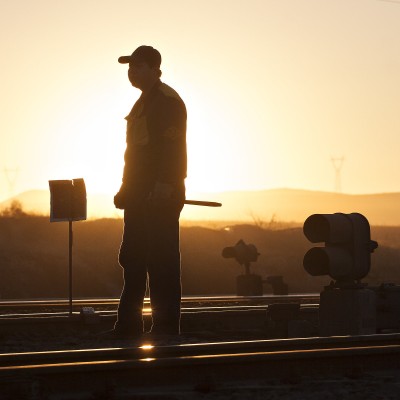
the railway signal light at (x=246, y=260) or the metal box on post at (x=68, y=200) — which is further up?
the metal box on post at (x=68, y=200)

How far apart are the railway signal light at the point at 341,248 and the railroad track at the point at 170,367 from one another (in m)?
2.70

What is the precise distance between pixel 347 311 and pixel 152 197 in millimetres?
2429

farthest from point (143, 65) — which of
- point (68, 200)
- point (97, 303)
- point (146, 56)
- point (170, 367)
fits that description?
point (97, 303)

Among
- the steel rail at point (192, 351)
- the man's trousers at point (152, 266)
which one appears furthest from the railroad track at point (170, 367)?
the man's trousers at point (152, 266)

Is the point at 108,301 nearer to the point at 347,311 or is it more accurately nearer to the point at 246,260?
the point at 246,260

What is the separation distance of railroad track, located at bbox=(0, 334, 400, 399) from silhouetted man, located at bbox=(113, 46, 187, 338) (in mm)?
2140

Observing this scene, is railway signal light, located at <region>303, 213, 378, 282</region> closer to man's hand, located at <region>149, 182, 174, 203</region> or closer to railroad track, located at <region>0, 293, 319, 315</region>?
man's hand, located at <region>149, 182, 174, 203</region>

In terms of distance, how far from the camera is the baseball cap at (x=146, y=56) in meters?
10.1

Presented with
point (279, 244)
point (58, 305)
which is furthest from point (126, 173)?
point (279, 244)

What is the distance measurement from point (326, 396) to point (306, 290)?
85.2 ft

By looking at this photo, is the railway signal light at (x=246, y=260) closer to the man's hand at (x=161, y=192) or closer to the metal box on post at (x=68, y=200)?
the metal box on post at (x=68, y=200)

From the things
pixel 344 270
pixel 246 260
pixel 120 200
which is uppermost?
pixel 120 200

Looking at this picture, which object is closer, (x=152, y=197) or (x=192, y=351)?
(x=192, y=351)

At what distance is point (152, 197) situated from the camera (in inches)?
386
